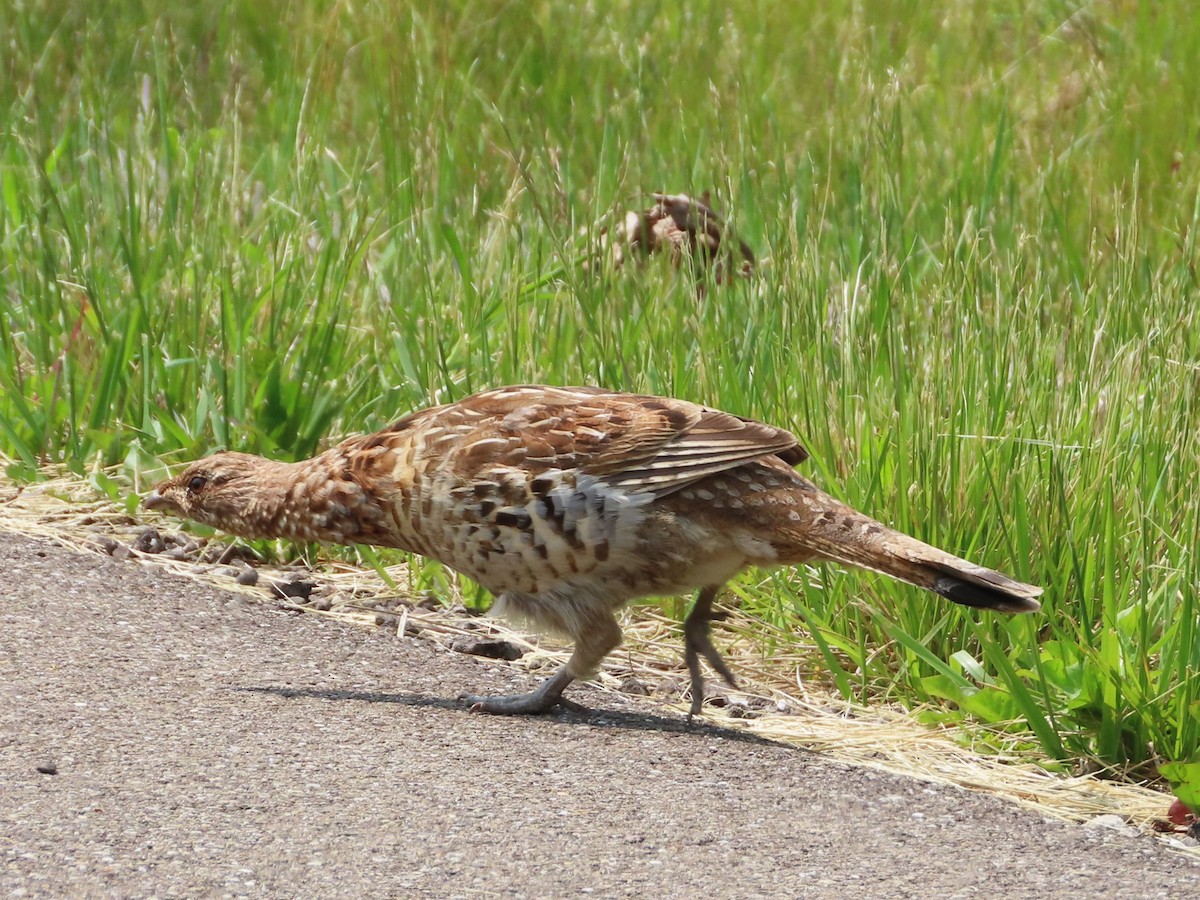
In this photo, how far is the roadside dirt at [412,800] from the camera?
134 inches

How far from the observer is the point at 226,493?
5.22 metres

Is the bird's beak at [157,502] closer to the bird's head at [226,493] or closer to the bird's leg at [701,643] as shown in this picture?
the bird's head at [226,493]

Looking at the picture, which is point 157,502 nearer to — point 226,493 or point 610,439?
point 226,493

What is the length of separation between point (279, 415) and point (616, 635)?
1917mm

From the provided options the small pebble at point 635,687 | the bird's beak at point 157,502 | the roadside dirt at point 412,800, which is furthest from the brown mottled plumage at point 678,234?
the roadside dirt at point 412,800

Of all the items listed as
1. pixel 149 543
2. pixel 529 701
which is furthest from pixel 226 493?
pixel 529 701

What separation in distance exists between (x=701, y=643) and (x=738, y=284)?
174 centimetres

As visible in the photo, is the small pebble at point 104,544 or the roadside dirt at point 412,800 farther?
the small pebble at point 104,544

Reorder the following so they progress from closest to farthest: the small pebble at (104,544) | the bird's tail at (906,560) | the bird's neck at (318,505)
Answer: the bird's tail at (906,560) → the bird's neck at (318,505) → the small pebble at (104,544)

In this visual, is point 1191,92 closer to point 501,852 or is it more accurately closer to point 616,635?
point 616,635

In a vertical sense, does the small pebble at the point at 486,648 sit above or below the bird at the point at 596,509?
below

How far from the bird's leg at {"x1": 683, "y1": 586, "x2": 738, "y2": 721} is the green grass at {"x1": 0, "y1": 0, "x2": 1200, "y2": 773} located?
29 centimetres

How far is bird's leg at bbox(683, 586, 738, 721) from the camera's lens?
15.6 ft

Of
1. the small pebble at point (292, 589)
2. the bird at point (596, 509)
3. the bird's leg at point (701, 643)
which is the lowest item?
the small pebble at point (292, 589)
